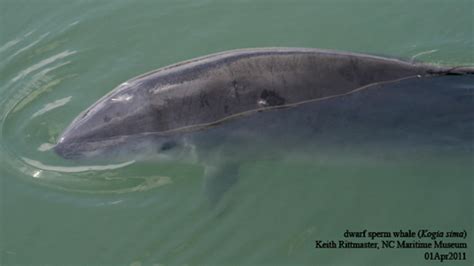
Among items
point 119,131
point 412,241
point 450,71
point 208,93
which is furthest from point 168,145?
point 450,71

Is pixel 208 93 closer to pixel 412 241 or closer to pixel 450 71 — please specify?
pixel 412 241

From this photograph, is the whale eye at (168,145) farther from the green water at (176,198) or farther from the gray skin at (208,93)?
the green water at (176,198)

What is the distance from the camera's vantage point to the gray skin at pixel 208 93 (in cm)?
826

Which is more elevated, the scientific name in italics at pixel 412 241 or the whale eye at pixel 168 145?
the whale eye at pixel 168 145

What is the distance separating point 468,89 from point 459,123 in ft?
1.54

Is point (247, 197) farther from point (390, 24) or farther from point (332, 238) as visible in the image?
point (390, 24)

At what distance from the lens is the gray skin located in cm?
826

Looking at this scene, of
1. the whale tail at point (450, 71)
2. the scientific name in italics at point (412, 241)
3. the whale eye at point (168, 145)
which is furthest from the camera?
the whale tail at point (450, 71)

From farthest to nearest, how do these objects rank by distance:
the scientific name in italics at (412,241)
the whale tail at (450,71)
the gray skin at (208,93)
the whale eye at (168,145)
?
1. the whale tail at (450,71)
2. the whale eye at (168,145)
3. the gray skin at (208,93)
4. the scientific name in italics at (412,241)

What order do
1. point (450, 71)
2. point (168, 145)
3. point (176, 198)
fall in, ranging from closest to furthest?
point (176, 198) < point (168, 145) < point (450, 71)

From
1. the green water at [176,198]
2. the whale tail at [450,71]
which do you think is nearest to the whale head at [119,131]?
the green water at [176,198]

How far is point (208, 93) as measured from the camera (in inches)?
325

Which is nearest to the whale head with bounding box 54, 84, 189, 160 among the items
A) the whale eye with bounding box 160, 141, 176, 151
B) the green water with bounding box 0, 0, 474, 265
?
the whale eye with bounding box 160, 141, 176, 151

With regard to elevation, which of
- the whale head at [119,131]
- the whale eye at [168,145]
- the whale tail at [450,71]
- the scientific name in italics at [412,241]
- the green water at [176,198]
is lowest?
the scientific name in italics at [412,241]
